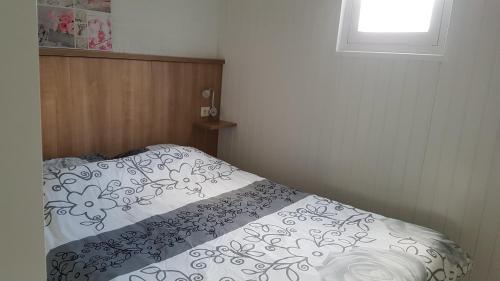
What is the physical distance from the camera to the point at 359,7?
2.16 meters

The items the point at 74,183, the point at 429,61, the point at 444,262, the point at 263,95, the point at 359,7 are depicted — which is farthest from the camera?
the point at 263,95

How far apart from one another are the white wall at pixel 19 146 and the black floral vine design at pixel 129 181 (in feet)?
3.90

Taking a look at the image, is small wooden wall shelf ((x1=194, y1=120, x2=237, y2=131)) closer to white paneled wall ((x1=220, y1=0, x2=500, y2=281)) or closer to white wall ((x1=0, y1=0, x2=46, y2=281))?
white paneled wall ((x1=220, y1=0, x2=500, y2=281))

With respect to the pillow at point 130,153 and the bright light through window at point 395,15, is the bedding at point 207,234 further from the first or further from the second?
the bright light through window at point 395,15

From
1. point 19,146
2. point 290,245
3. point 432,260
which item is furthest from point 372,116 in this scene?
point 19,146

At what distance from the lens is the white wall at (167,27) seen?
2.29 metres

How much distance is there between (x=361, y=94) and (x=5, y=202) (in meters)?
2.06

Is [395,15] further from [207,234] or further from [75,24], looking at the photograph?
[75,24]

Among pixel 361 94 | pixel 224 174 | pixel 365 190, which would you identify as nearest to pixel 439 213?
pixel 365 190

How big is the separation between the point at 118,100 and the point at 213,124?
79 centimetres

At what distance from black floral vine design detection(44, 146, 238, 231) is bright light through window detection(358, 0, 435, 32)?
4.33ft

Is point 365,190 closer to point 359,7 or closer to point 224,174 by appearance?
point 224,174

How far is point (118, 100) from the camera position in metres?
2.31

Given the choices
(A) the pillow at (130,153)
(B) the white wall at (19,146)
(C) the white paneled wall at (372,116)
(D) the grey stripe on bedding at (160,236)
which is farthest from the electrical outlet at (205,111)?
(B) the white wall at (19,146)
